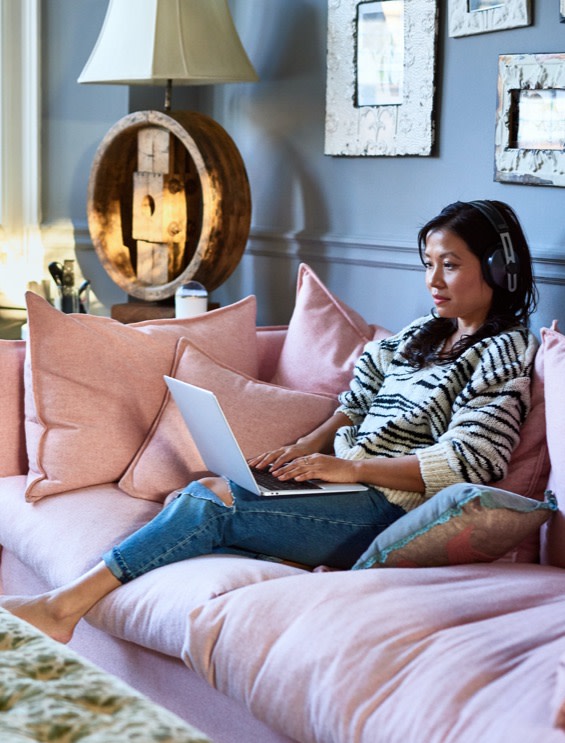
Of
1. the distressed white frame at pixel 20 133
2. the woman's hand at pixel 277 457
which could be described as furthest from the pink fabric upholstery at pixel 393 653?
the distressed white frame at pixel 20 133

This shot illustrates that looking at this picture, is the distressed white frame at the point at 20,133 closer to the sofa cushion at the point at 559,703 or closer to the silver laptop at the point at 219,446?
the silver laptop at the point at 219,446

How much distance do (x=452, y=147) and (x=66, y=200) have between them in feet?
5.15

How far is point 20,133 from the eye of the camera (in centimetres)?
372

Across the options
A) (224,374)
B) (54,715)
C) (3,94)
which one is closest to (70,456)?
(224,374)

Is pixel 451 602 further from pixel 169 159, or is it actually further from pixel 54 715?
pixel 169 159

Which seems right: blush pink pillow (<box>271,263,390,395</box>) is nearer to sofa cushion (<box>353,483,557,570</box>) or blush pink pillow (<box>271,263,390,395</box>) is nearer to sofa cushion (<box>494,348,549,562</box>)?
sofa cushion (<box>494,348,549,562</box>)

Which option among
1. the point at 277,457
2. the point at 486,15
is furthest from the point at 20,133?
the point at 277,457

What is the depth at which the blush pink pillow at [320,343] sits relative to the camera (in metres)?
2.52

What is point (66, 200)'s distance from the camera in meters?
3.73

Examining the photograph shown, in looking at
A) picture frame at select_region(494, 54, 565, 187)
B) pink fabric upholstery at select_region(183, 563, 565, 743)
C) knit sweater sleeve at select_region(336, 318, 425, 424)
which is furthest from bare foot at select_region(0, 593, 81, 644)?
picture frame at select_region(494, 54, 565, 187)

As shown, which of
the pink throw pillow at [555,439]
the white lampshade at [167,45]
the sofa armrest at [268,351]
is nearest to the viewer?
the pink throw pillow at [555,439]

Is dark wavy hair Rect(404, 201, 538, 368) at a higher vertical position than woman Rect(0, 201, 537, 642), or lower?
higher

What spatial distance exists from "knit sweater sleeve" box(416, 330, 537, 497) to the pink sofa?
0.05m

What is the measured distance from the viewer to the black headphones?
2070mm
